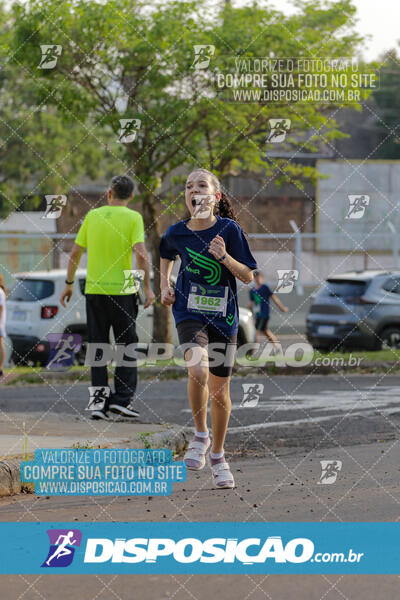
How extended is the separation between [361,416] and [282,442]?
1.88 m

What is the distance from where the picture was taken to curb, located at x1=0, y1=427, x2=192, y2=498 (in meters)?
7.01

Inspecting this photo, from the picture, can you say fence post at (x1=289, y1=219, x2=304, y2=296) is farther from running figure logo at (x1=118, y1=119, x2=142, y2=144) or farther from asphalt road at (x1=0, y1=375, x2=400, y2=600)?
asphalt road at (x1=0, y1=375, x2=400, y2=600)

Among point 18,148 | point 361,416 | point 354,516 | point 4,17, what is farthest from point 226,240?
point 18,148

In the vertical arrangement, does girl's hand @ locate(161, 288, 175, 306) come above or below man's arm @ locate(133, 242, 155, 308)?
above

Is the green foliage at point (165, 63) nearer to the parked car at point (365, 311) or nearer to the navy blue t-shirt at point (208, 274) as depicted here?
the parked car at point (365, 311)

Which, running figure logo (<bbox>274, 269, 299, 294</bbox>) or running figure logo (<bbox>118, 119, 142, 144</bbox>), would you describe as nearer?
running figure logo (<bbox>274, 269, 299, 294</bbox>)


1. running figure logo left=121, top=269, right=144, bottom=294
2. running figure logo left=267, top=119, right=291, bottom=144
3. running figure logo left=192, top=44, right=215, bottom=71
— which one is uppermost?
running figure logo left=192, top=44, right=215, bottom=71

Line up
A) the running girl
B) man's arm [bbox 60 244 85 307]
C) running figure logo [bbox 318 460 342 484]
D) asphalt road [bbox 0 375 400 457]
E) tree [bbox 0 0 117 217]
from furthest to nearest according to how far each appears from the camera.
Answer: tree [bbox 0 0 117 217], asphalt road [bbox 0 375 400 457], man's arm [bbox 60 244 85 307], running figure logo [bbox 318 460 342 484], the running girl

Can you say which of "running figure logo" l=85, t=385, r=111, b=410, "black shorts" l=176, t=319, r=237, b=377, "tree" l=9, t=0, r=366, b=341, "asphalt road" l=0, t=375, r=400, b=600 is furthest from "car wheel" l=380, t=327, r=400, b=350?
"black shorts" l=176, t=319, r=237, b=377

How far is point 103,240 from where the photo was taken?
359 inches

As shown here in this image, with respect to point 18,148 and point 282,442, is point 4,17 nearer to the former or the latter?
point 282,442

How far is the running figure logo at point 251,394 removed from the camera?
475 inches

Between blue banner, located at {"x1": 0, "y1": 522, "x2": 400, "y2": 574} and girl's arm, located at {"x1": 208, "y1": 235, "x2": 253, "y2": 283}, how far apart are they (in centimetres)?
132

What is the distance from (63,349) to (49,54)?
448 cm
